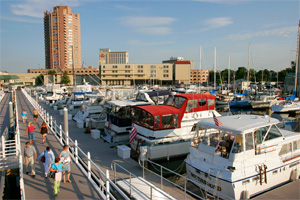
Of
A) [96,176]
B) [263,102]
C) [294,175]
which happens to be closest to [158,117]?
[96,176]

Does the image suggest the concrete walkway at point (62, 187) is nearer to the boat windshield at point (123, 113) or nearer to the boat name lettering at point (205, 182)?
the boat name lettering at point (205, 182)

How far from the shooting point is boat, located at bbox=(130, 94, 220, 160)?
15.2 m

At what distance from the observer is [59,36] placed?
169m

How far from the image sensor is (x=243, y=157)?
1052 cm

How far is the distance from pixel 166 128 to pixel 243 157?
6.03 metres

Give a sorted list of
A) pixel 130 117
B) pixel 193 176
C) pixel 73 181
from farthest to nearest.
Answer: pixel 130 117
pixel 193 176
pixel 73 181

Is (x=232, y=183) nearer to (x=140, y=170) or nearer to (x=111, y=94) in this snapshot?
(x=140, y=170)

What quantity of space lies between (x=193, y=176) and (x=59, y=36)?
176631mm

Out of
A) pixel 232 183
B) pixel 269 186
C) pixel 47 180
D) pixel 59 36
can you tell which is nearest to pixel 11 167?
pixel 47 180

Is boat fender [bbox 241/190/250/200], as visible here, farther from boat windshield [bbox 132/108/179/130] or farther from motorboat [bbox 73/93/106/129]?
motorboat [bbox 73/93/106/129]

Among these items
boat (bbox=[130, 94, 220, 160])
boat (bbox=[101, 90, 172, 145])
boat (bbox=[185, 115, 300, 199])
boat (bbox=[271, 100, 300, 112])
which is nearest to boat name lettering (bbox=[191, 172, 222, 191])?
boat (bbox=[185, 115, 300, 199])

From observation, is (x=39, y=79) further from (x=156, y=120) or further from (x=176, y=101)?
(x=156, y=120)

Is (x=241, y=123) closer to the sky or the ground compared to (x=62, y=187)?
closer to the sky

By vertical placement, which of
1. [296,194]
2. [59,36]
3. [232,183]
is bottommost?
[296,194]
